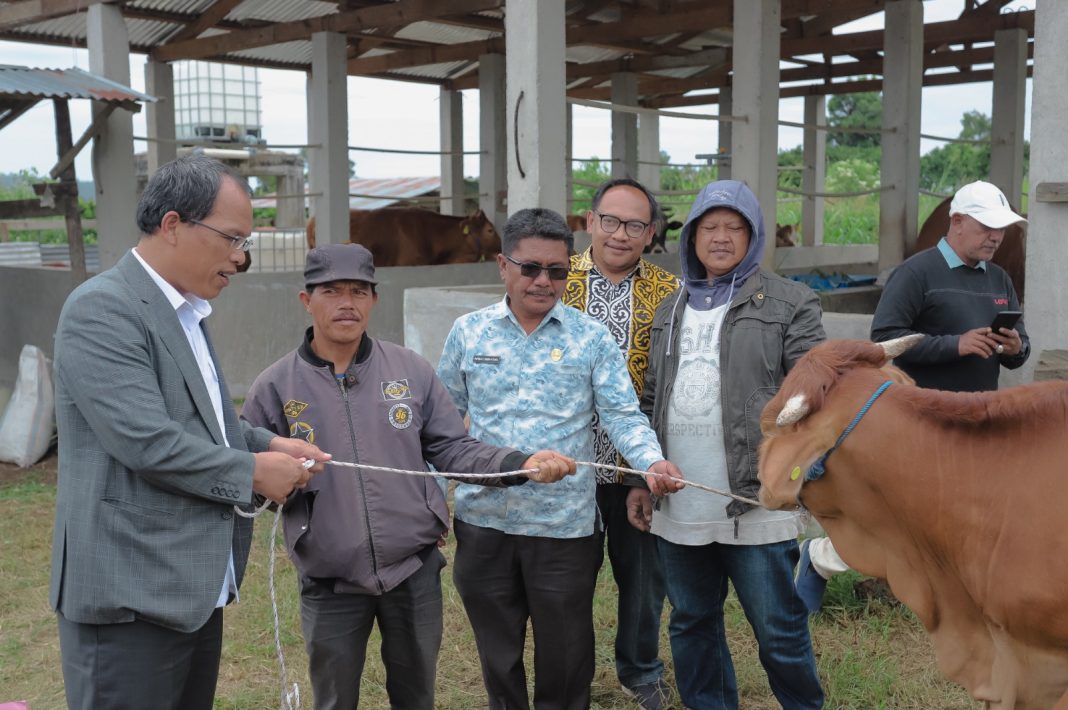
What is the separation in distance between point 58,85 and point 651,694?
5877mm

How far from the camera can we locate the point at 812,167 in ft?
53.1

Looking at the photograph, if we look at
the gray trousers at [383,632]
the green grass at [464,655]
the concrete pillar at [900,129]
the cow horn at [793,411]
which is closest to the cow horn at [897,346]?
the cow horn at [793,411]

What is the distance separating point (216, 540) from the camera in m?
2.23

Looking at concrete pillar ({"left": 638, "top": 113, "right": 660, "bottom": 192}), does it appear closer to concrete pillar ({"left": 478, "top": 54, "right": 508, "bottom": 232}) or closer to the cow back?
concrete pillar ({"left": 478, "top": 54, "right": 508, "bottom": 232})

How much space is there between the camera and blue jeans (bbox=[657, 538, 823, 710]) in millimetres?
3051

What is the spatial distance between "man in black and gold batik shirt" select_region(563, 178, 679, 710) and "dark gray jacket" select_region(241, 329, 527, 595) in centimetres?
70

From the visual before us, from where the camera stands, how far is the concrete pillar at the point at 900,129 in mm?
8477

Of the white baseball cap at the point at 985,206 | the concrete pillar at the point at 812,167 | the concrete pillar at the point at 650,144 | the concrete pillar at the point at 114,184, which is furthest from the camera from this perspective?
the concrete pillar at the point at 650,144

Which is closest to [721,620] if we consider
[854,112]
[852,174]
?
[852,174]

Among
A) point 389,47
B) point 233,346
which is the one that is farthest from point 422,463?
point 389,47

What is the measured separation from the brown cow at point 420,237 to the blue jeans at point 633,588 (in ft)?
28.2

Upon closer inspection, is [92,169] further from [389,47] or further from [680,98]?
[680,98]

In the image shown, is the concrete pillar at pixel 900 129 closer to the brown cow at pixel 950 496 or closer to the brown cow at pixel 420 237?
the brown cow at pixel 420 237

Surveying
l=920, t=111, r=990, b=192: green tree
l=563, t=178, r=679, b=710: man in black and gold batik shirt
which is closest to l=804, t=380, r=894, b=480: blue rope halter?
l=563, t=178, r=679, b=710: man in black and gold batik shirt
